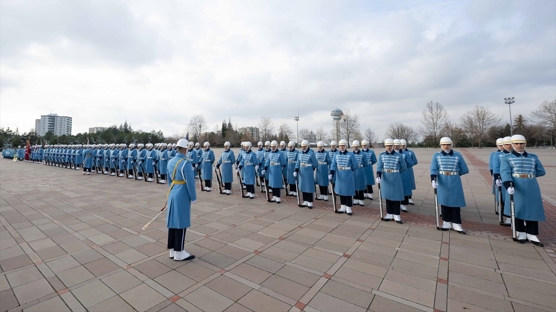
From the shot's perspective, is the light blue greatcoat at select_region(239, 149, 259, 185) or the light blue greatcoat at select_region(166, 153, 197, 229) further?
the light blue greatcoat at select_region(239, 149, 259, 185)

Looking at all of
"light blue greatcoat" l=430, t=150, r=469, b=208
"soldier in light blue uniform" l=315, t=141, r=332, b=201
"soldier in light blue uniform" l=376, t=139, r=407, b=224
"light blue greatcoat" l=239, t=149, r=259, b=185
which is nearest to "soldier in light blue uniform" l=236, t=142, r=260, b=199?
"light blue greatcoat" l=239, t=149, r=259, b=185

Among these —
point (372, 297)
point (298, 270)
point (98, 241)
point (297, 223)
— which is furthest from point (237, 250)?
point (98, 241)

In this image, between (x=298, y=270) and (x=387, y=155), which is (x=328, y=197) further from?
(x=298, y=270)

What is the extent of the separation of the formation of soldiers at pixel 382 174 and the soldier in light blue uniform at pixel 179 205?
0.25m

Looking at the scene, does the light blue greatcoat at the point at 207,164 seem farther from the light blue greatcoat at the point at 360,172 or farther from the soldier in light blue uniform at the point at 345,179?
the light blue greatcoat at the point at 360,172

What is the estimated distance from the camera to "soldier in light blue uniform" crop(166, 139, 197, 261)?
173 inches

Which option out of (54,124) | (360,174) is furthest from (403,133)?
(54,124)

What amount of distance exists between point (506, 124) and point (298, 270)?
225 feet

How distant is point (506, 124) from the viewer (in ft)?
171

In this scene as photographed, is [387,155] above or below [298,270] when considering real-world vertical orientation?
above

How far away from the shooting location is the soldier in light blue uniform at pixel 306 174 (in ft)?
27.4

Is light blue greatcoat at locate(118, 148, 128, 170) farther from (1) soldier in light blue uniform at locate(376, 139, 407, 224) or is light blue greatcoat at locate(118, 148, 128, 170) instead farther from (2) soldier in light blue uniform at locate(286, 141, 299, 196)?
(1) soldier in light blue uniform at locate(376, 139, 407, 224)

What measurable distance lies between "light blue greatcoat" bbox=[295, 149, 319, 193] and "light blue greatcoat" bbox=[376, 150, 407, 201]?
2.25 m

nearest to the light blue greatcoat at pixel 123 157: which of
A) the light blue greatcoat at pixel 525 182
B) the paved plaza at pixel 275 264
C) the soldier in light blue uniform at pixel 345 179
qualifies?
the paved plaza at pixel 275 264
